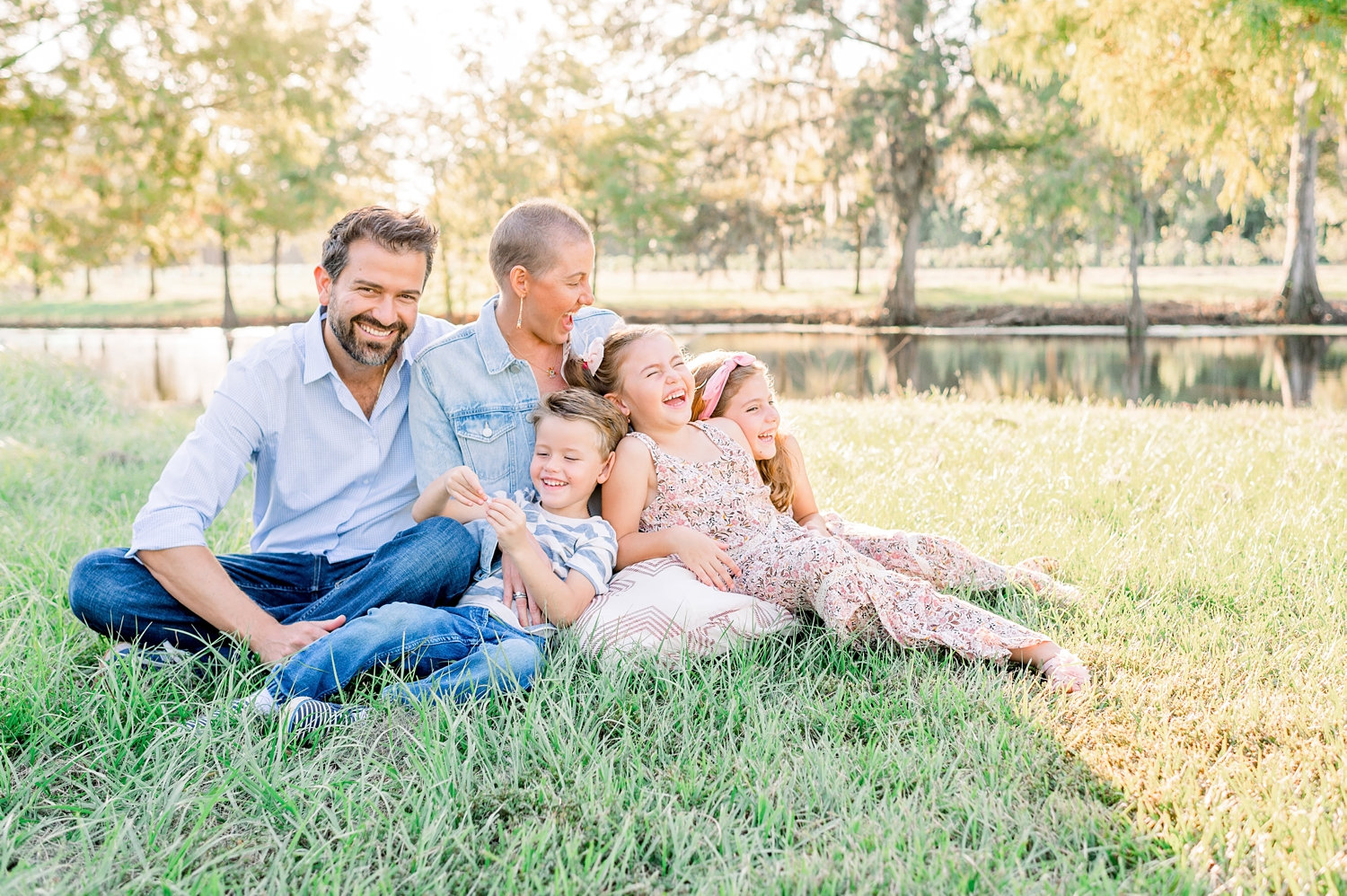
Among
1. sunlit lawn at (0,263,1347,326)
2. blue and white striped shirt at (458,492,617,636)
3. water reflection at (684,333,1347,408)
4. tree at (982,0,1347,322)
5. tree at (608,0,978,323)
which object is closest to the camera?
blue and white striped shirt at (458,492,617,636)

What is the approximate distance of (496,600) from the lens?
3.07 metres

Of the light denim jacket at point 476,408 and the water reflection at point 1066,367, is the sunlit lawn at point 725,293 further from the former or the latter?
the light denim jacket at point 476,408

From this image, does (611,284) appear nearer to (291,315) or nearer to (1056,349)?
(291,315)

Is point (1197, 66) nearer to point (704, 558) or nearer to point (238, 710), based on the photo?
point (704, 558)

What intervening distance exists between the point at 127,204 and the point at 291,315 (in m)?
17.4

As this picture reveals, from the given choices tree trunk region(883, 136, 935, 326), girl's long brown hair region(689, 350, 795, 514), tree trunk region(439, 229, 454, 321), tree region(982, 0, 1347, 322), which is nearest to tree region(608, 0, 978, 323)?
tree trunk region(883, 136, 935, 326)

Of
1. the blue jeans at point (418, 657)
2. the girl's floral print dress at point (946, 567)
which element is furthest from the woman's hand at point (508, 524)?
the girl's floral print dress at point (946, 567)

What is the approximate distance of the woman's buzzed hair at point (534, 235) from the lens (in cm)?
321

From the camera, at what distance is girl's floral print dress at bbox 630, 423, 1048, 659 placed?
292 centimetres

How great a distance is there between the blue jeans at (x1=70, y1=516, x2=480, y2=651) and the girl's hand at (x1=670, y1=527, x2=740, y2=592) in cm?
66

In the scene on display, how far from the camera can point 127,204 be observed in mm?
14711

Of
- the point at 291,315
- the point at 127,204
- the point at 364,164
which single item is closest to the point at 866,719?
the point at 127,204

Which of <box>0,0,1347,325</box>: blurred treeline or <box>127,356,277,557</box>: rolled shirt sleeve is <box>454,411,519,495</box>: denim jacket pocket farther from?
<box>0,0,1347,325</box>: blurred treeline

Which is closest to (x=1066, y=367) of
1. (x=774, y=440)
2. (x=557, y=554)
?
(x=774, y=440)
